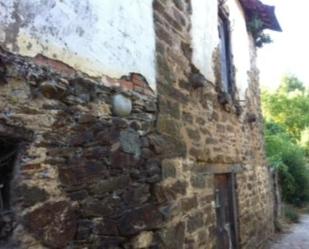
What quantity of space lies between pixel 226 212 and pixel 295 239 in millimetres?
3688

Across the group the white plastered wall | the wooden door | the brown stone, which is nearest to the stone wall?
the wooden door

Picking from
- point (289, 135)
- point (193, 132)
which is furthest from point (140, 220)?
point (289, 135)

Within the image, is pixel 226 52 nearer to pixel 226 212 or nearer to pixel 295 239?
pixel 226 212

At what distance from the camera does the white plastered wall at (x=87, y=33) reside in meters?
2.94

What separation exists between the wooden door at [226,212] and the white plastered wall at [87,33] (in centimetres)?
295

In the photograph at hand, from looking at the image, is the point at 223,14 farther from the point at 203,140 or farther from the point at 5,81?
the point at 5,81

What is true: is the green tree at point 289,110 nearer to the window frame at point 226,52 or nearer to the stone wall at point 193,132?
the window frame at point 226,52

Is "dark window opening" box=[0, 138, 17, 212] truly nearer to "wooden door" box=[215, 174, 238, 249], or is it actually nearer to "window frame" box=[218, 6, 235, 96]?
"wooden door" box=[215, 174, 238, 249]

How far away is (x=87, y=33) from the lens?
352cm

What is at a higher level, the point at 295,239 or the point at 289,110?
the point at 289,110

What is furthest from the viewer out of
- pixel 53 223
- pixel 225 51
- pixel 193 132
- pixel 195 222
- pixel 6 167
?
pixel 225 51

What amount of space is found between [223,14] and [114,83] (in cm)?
440

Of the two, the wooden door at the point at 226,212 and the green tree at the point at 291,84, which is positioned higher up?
the green tree at the point at 291,84

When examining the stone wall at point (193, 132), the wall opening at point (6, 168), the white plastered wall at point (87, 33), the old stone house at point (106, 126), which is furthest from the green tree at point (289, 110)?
the wall opening at point (6, 168)
